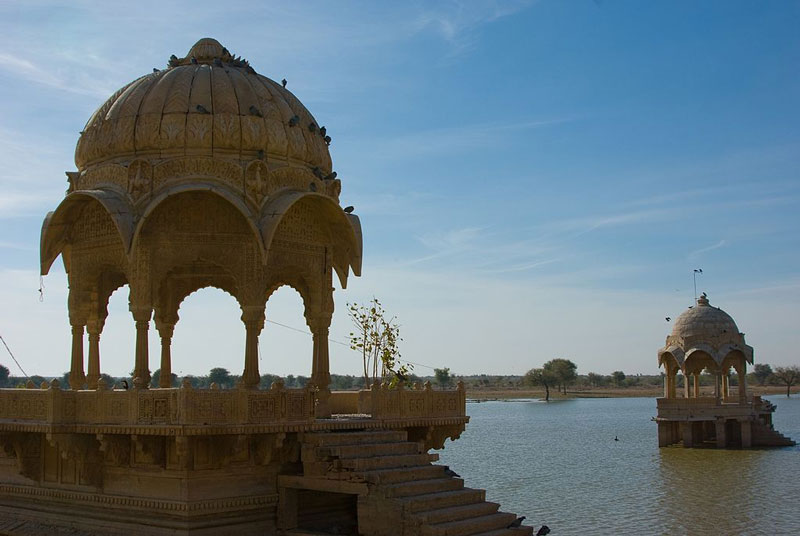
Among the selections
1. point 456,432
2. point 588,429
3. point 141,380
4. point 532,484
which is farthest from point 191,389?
point 588,429

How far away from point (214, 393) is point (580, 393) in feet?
420

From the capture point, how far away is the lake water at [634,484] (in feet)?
74.1

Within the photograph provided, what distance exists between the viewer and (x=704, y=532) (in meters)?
21.3

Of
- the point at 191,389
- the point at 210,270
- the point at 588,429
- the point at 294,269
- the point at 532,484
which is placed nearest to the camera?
the point at 191,389

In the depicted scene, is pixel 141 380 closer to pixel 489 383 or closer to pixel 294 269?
pixel 294 269

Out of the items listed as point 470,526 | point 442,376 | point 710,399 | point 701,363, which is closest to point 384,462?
point 470,526

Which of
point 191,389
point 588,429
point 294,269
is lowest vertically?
point 588,429

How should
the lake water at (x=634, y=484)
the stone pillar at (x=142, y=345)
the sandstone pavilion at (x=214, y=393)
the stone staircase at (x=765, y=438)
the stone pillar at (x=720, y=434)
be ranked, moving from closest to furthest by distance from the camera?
the sandstone pavilion at (x=214, y=393), the stone pillar at (x=142, y=345), the lake water at (x=634, y=484), the stone pillar at (x=720, y=434), the stone staircase at (x=765, y=438)

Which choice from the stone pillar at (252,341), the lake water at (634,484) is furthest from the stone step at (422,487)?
the lake water at (634,484)

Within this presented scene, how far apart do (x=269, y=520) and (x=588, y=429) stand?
47065 mm

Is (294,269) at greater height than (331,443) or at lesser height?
greater

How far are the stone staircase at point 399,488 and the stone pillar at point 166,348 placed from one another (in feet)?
15.7

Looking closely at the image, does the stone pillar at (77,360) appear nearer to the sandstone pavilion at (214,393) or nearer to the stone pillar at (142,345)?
the sandstone pavilion at (214,393)

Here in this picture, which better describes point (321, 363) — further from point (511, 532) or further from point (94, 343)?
point (511, 532)
